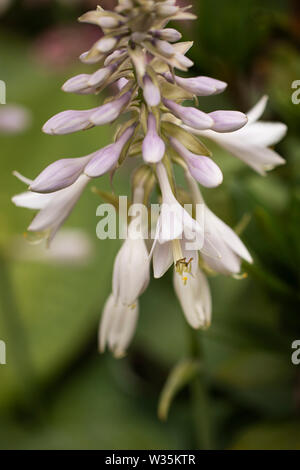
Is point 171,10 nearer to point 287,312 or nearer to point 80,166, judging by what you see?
point 80,166

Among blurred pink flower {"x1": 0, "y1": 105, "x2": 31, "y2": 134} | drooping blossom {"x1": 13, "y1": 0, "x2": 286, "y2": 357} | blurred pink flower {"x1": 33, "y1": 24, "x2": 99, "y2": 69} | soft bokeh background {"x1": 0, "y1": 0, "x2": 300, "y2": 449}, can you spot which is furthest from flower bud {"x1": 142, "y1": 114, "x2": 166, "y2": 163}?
blurred pink flower {"x1": 33, "y1": 24, "x2": 99, "y2": 69}

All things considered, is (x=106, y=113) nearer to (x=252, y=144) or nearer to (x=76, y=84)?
(x=76, y=84)

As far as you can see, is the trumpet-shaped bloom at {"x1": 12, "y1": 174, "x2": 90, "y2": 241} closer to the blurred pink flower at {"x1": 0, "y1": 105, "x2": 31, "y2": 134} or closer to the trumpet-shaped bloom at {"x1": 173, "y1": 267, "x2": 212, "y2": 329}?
the trumpet-shaped bloom at {"x1": 173, "y1": 267, "x2": 212, "y2": 329}

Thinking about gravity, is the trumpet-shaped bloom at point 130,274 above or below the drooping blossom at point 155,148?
below

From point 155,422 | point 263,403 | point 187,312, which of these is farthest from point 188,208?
point 155,422

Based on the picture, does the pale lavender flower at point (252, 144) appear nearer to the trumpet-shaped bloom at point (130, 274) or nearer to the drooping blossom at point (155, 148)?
the drooping blossom at point (155, 148)

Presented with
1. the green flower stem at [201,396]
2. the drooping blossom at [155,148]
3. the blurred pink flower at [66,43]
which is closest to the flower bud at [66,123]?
the drooping blossom at [155,148]

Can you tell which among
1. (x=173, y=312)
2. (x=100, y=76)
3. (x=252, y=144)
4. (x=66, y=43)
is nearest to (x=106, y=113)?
(x=100, y=76)

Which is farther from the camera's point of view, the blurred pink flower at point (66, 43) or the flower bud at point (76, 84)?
the blurred pink flower at point (66, 43)
